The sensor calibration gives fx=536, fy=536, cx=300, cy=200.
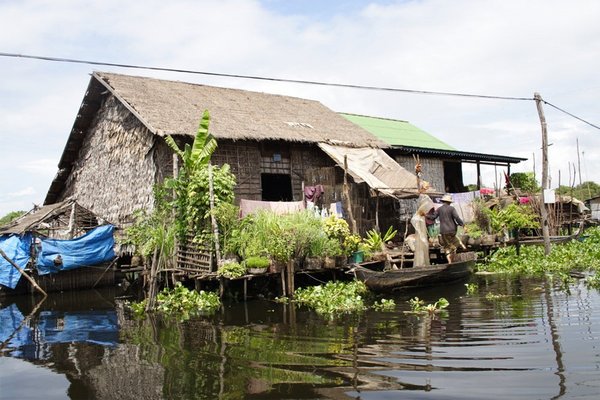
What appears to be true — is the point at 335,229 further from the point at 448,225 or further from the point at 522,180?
the point at 522,180

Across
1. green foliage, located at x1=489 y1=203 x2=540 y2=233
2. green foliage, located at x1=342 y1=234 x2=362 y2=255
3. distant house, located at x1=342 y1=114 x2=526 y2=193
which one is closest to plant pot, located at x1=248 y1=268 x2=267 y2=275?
green foliage, located at x1=342 y1=234 x2=362 y2=255

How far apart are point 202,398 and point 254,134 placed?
1131 centimetres

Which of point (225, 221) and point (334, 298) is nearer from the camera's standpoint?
point (334, 298)

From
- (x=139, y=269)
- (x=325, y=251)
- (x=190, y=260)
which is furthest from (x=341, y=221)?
(x=139, y=269)

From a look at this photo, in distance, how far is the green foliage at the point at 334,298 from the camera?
9757 mm

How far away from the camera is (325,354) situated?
20.3ft

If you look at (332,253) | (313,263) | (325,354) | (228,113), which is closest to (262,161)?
(228,113)

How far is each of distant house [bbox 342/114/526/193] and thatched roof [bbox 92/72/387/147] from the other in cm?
117

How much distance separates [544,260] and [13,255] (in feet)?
46.2

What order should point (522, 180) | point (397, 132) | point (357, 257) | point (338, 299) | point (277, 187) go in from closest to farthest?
point (338, 299), point (357, 257), point (277, 187), point (397, 132), point (522, 180)

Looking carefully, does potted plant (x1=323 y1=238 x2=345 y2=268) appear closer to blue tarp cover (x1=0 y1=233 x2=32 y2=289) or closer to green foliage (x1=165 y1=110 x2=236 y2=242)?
green foliage (x1=165 y1=110 x2=236 y2=242)

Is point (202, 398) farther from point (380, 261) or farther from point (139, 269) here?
point (139, 269)

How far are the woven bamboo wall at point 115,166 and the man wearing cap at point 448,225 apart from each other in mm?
7857

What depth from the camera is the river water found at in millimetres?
4816
